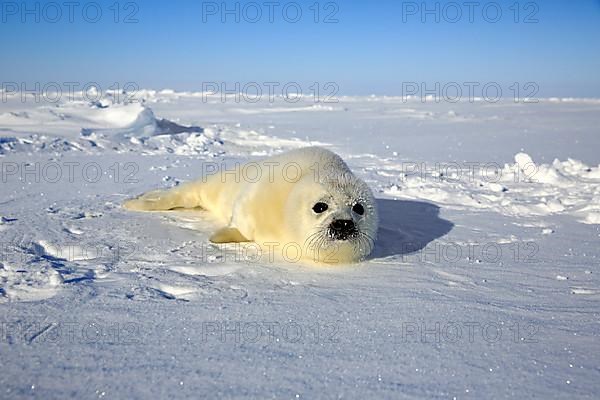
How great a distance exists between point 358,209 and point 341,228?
0.59ft

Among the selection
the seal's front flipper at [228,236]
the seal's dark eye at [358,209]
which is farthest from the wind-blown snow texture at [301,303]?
the seal's dark eye at [358,209]

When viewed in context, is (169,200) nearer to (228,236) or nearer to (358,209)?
(228,236)

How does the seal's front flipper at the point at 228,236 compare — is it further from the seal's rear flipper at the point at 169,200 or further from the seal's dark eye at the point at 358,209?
the seal's rear flipper at the point at 169,200

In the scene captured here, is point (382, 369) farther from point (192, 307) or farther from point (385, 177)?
point (385, 177)

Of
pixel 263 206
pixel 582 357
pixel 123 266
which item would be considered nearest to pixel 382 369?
pixel 582 357

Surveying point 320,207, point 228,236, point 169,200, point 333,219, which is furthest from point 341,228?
point 169,200

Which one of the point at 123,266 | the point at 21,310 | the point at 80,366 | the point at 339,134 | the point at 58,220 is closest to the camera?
the point at 80,366

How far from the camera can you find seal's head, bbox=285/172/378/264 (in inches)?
106

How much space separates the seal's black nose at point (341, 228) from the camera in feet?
8.79

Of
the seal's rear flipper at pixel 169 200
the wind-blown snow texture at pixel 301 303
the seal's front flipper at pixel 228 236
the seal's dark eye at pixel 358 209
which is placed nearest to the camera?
the wind-blown snow texture at pixel 301 303

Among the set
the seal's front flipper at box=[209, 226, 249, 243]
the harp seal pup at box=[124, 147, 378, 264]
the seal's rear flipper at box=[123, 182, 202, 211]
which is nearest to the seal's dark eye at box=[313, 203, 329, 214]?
the harp seal pup at box=[124, 147, 378, 264]

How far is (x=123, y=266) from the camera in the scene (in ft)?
8.06

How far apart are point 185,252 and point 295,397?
1.51 m

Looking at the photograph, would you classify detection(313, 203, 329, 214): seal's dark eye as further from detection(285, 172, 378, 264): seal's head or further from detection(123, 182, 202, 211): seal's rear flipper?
detection(123, 182, 202, 211): seal's rear flipper
